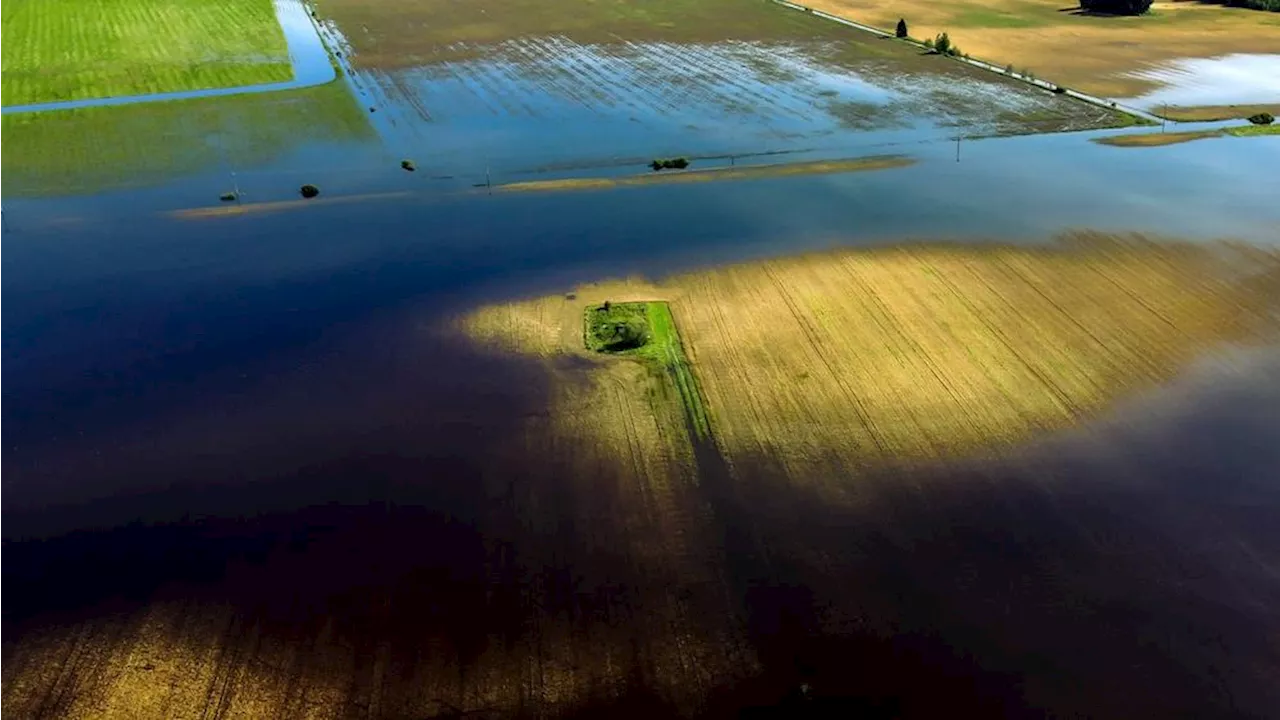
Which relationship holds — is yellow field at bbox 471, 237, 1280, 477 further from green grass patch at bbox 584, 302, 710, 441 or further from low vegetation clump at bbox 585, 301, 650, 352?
low vegetation clump at bbox 585, 301, 650, 352

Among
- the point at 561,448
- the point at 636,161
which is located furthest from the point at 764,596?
the point at 636,161

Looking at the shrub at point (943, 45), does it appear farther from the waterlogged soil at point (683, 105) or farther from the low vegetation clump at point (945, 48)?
the waterlogged soil at point (683, 105)

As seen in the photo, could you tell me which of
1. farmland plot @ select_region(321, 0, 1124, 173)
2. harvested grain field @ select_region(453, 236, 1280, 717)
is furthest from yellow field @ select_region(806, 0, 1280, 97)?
harvested grain field @ select_region(453, 236, 1280, 717)

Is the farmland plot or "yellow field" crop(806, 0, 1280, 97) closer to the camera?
the farmland plot

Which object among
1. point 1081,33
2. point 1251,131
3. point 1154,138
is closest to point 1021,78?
point 1154,138

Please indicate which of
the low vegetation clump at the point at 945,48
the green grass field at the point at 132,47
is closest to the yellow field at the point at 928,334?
the low vegetation clump at the point at 945,48

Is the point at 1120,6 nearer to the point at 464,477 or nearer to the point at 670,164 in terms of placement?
the point at 670,164

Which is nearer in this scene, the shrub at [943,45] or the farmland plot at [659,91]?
the farmland plot at [659,91]
